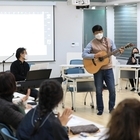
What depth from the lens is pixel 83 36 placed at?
10.6 m

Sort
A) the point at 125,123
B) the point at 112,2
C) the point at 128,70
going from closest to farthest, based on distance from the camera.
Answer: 1. the point at 125,123
2. the point at 128,70
3. the point at 112,2

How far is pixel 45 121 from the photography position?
7.34ft

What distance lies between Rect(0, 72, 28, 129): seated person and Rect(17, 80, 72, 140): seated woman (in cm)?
36

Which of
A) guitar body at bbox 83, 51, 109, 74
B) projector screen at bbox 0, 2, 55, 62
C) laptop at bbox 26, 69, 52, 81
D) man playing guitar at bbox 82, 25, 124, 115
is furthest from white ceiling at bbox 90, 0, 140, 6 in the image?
laptop at bbox 26, 69, 52, 81

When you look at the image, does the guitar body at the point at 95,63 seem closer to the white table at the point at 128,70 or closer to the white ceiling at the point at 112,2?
the white table at the point at 128,70

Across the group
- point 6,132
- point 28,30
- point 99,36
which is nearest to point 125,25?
point 28,30

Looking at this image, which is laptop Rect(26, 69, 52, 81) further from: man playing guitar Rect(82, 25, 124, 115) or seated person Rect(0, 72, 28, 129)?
seated person Rect(0, 72, 28, 129)

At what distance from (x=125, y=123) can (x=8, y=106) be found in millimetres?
1461

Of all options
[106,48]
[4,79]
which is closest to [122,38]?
[106,48]

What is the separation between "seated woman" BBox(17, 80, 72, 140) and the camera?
2.23m

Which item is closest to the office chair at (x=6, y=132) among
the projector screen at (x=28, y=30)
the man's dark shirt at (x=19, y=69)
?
the man's dark shirt at (x=19, y=69)

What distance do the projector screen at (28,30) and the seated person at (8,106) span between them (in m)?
6.41

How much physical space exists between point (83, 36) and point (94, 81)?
4.64 m

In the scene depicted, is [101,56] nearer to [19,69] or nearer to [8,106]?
[19,69]
